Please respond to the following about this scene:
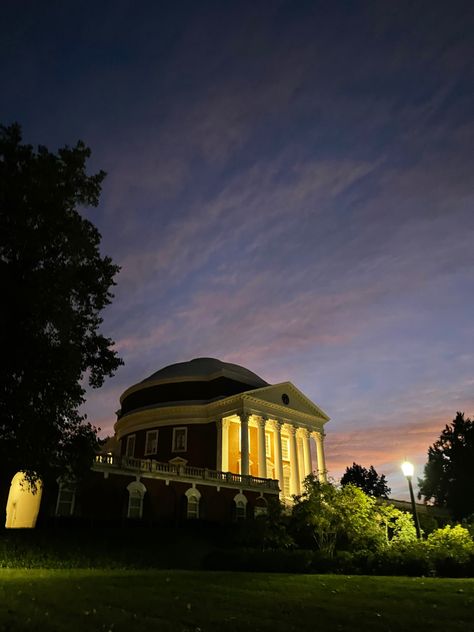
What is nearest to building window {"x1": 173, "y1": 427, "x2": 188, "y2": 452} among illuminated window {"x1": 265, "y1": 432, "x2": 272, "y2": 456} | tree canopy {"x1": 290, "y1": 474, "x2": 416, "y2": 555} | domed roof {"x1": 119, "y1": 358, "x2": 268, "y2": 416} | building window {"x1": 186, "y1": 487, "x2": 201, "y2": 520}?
domed roof {"x1": 119, "y1": 358, "x2": 268, "y2": 416}

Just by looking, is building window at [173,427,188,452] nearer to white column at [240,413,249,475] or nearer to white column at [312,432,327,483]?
white column at [240,413,249,475]

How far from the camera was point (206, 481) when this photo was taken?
124 feet

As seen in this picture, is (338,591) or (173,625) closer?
(173,625)

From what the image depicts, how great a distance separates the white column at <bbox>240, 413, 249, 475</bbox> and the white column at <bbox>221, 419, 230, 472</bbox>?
102 inches

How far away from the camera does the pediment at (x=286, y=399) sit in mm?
50309

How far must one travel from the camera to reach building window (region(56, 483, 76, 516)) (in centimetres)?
2958

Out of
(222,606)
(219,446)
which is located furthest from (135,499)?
(222,606)

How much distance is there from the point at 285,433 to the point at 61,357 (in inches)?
1530

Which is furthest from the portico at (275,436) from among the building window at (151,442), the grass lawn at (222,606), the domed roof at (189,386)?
the grass lawn at (222,606)

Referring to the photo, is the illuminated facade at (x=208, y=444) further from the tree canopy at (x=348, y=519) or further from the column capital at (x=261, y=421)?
the tree canopy at (x=348, y=519)

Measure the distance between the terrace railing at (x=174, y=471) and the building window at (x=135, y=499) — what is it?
103cm

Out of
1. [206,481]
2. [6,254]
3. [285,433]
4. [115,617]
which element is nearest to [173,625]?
[115,617]

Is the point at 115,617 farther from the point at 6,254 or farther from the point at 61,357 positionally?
the point at 6,254

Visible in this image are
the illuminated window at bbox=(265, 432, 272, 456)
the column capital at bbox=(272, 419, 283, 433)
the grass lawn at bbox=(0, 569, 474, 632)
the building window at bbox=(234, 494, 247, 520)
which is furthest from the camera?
the illuminated window at bbox=(265, 432, 272, 456)
